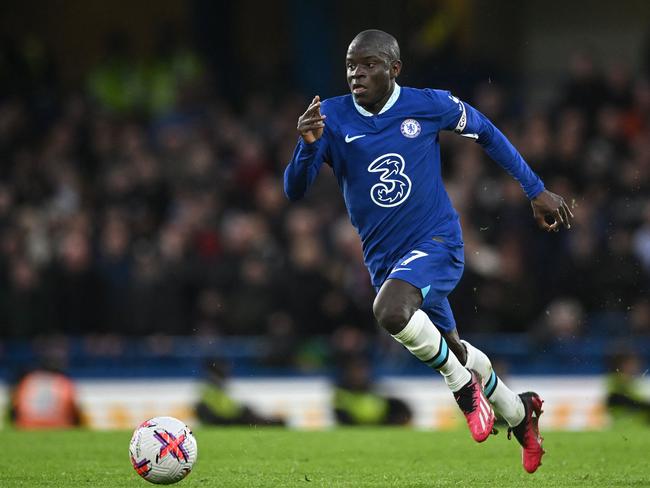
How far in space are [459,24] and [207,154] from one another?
4.38m

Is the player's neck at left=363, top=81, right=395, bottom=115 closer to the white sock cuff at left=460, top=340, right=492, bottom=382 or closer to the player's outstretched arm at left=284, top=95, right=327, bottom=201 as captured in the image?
the player's outstretched arm at left=284, top=95, right=327, bottom=201

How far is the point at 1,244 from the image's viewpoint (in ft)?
50.8

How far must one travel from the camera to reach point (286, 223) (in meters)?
15.0

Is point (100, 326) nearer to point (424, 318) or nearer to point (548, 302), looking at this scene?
point (548, 302)

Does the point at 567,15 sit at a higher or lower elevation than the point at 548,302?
higher

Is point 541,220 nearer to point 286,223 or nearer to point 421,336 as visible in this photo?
point 421,336

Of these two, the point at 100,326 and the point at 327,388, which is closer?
the point at 327,388

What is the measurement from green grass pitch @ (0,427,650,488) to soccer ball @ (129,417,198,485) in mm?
123

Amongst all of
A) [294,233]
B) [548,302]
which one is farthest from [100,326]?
[548,302]

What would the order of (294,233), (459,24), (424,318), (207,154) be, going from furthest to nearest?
(459,24) → (207,154) → (294,233) → (424,318)

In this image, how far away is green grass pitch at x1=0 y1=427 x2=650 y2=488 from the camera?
7.42 metres

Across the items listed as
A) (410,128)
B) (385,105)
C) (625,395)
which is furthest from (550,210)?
(625,395)

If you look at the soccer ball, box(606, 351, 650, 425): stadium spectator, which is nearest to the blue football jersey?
the soccer ball

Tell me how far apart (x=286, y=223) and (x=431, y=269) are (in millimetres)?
7843
